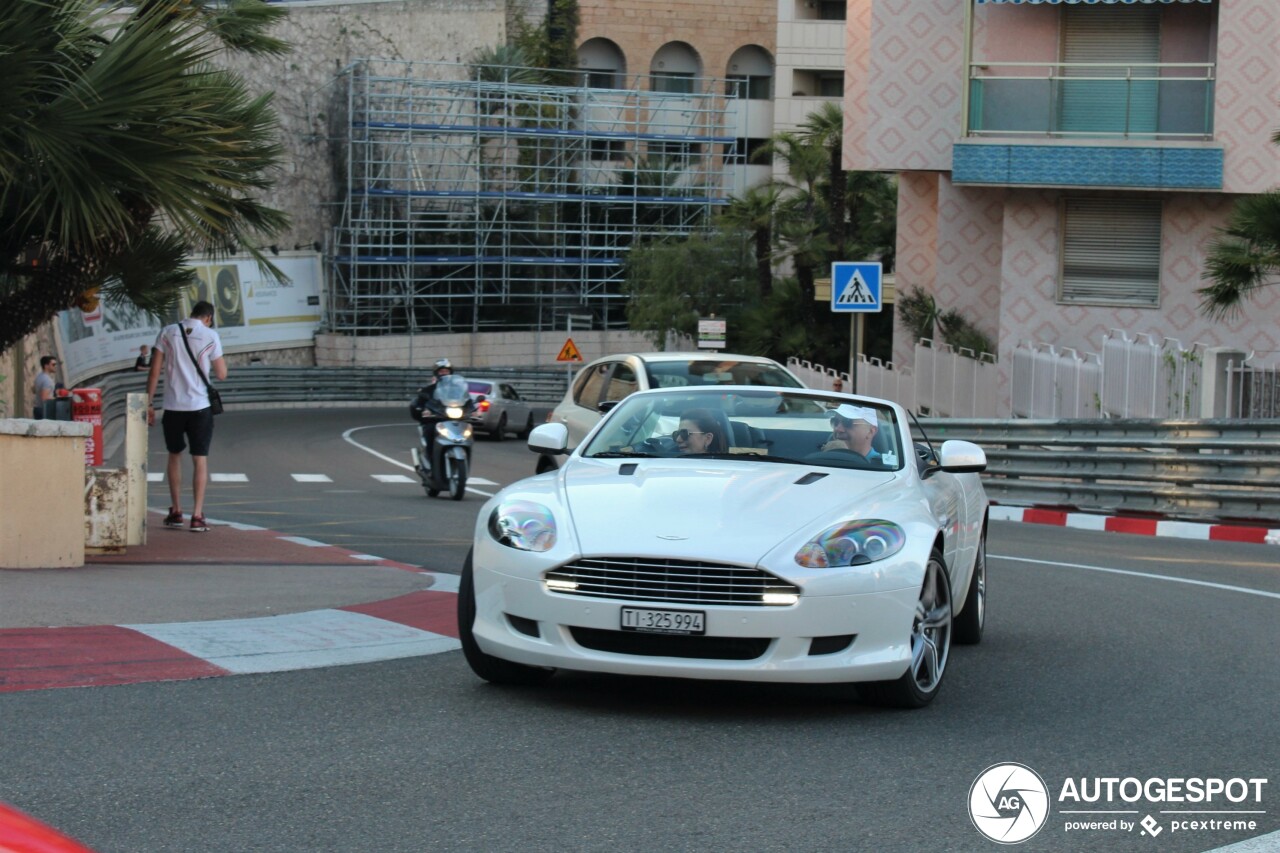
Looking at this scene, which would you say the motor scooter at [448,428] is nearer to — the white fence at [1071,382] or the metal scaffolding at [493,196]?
the white fence at [1071,382]

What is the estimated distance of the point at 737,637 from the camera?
6258mm

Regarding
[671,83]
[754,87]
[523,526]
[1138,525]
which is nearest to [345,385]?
[671,83]

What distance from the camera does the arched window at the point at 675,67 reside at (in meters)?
73.6

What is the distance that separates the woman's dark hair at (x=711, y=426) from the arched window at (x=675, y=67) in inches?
2637

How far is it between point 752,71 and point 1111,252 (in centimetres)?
5026

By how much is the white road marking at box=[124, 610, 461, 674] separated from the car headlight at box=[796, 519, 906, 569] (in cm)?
227

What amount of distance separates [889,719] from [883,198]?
41.4 metres

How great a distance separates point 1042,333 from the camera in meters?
26.0

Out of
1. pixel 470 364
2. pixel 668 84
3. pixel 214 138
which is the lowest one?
pixel 470 364

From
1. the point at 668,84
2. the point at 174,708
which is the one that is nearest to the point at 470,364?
the point at 668,84

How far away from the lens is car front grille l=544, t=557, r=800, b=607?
6.29 metres

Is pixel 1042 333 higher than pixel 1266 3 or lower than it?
lower

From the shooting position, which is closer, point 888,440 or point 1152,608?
point 888,440

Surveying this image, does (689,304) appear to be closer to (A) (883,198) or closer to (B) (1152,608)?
(A) (883,198)
